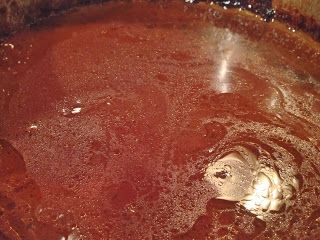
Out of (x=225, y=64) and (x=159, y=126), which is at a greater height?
(x=225, y=64)

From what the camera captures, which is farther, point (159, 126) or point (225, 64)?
point (225, 64)

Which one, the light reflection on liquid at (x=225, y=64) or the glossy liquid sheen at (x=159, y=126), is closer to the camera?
the glossy liquid sheen at (x=159, y=126)

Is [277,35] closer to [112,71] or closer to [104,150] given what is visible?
[112,71]

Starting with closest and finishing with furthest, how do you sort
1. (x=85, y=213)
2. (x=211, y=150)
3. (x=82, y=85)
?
1. (x=85, y=213)
2. (x=211, y=150)
3. (x=82, y=85)

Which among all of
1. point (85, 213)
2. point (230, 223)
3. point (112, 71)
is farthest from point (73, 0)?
point (230, 223)

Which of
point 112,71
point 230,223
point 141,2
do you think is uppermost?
point 141,2

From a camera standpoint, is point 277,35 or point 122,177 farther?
point 277,35

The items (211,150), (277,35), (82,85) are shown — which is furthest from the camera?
(277,35)

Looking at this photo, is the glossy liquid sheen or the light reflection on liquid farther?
the light reflection on liquid
